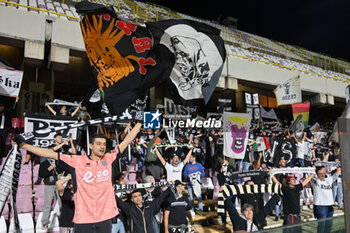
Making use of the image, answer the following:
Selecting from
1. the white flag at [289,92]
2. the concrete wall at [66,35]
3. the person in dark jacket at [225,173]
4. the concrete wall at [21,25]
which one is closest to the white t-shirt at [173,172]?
the person in dark jacket at [225,173]

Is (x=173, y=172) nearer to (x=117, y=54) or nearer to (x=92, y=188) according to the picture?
(x=117, y=54)

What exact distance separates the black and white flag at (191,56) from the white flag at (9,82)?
4381 millimetres

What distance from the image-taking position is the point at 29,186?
716 centimetres

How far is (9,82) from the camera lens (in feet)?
24.0

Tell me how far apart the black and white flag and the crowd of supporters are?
1491mm

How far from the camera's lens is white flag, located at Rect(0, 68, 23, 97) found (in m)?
7.20

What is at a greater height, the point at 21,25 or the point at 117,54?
the point at 21,25

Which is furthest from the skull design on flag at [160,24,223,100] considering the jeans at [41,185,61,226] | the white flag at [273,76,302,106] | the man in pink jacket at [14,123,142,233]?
the white flag at [273,76,302,106]

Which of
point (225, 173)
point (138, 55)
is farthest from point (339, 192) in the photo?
point (138, 55)

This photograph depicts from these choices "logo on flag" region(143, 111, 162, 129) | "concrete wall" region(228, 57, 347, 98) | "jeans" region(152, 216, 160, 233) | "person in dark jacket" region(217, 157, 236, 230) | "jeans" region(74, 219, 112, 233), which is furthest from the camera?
"concrete wall" region(228, 57, 347, 98)

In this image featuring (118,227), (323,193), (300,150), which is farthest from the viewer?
(300,150)

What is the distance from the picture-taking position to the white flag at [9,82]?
7.20m

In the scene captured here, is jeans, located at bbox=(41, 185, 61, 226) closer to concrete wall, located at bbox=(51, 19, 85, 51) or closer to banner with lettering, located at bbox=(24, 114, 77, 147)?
banner with lettering, located at bbox=(24, 114, 77, 147)

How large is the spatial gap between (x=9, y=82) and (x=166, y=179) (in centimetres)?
489
